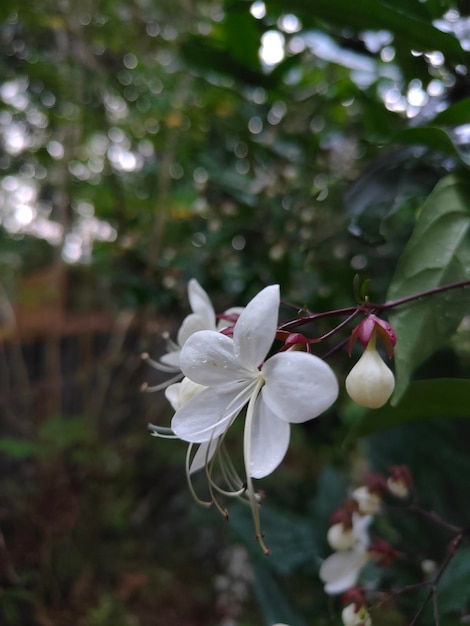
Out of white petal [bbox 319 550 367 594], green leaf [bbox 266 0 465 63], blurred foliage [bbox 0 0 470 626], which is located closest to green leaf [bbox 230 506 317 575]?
blurred foliage [bbox 0 0 470 626]

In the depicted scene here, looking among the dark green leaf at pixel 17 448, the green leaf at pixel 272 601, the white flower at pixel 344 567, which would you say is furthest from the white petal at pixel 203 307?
the dark green leaf at pixel 17 448

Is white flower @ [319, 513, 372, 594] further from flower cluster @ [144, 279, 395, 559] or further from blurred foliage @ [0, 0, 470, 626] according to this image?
flower cluster @ [144, 279, 395, 559]

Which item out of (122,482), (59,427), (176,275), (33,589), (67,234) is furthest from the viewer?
(67,234)

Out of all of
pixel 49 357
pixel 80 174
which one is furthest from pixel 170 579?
pixel 80 174

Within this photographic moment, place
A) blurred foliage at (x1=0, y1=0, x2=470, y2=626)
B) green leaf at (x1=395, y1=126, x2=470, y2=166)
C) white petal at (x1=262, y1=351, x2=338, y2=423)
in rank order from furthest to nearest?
blurred foliage at (x1=0, y1=0, x2=470, y2=626)
green leaf at (x1=395, y1=126, x2=470, y2=166)
white petal at (x1=262, y1=351, x2=338, y2=423)

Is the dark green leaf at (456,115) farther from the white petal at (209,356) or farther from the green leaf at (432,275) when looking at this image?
the white petal at (209,356)

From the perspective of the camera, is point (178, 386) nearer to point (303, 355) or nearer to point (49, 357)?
point (303, 355)

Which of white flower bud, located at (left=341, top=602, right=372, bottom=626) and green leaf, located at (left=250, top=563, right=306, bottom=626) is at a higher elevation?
white flower bud, located at (left=341, top=602, right=372, bottom=626)
